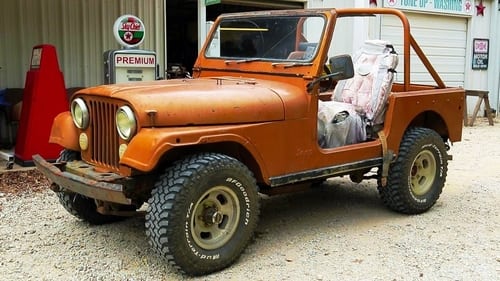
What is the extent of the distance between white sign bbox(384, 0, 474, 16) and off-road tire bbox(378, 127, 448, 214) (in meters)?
7.23

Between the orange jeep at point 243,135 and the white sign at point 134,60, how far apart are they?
2121 mm

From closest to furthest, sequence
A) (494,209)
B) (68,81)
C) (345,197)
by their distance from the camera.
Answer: (494,209) → (345,197) → (68,81)

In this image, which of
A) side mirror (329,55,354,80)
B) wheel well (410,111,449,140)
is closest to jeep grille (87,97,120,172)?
side mirror (329,55,354,80)

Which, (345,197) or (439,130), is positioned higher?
(439,130)

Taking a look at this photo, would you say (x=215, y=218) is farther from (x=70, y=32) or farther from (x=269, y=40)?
(x=70, y=32)

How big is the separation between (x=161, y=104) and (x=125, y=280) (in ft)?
3.90

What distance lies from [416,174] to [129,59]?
385 cm

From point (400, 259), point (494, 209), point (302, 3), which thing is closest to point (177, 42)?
point (302, 3)

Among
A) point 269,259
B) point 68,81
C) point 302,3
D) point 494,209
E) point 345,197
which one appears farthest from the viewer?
point 302,3

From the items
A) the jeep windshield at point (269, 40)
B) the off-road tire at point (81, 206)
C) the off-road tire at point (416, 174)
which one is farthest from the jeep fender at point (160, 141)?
the off-road tire at point (416, 174)

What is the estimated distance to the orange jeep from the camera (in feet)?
12.1

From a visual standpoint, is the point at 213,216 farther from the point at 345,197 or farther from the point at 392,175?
the point at 345,197

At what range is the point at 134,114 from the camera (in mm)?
3705

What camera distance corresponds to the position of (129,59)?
7281 mm
